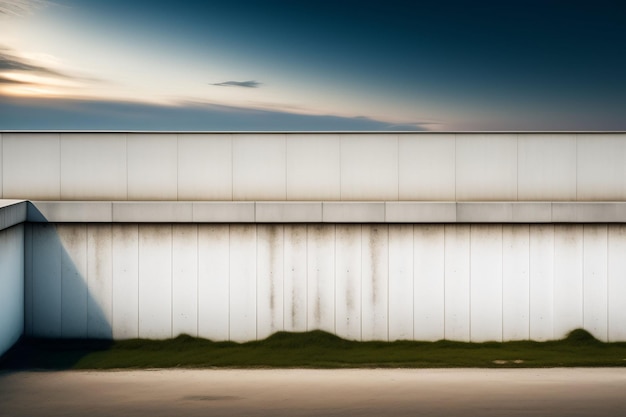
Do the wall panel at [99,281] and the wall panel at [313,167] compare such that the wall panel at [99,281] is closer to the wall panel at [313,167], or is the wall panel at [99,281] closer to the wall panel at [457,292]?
the wall panel at [313,167]

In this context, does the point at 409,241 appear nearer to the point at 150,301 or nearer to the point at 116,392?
the point at 150,301

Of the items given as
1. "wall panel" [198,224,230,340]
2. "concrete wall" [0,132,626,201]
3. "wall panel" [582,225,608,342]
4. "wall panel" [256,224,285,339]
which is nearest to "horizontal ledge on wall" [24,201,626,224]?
"wall panel" [256,224,285,339]

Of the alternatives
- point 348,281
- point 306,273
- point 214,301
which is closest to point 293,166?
point 306,273

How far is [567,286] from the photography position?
15414 millimetres

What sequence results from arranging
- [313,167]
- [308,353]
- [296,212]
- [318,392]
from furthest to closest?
[313,167], [296,212], [308,353], [318,392]

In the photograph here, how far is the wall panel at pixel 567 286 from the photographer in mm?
15406

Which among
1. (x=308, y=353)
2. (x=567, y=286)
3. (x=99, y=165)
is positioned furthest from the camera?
(x=99, y=165)

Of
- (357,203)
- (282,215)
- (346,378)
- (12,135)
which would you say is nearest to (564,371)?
(346,378)

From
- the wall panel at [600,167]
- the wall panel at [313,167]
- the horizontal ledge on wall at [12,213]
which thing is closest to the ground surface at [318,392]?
the horizontal ledge on wall at [12,213]

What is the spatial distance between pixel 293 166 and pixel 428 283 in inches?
174

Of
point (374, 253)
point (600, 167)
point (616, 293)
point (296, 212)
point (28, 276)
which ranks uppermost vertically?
point (600, 167)

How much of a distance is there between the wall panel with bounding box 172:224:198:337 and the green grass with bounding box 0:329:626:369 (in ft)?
1.01

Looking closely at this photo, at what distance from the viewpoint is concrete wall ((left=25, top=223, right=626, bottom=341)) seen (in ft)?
50.2

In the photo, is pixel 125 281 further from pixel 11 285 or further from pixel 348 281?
pixel 348 281
